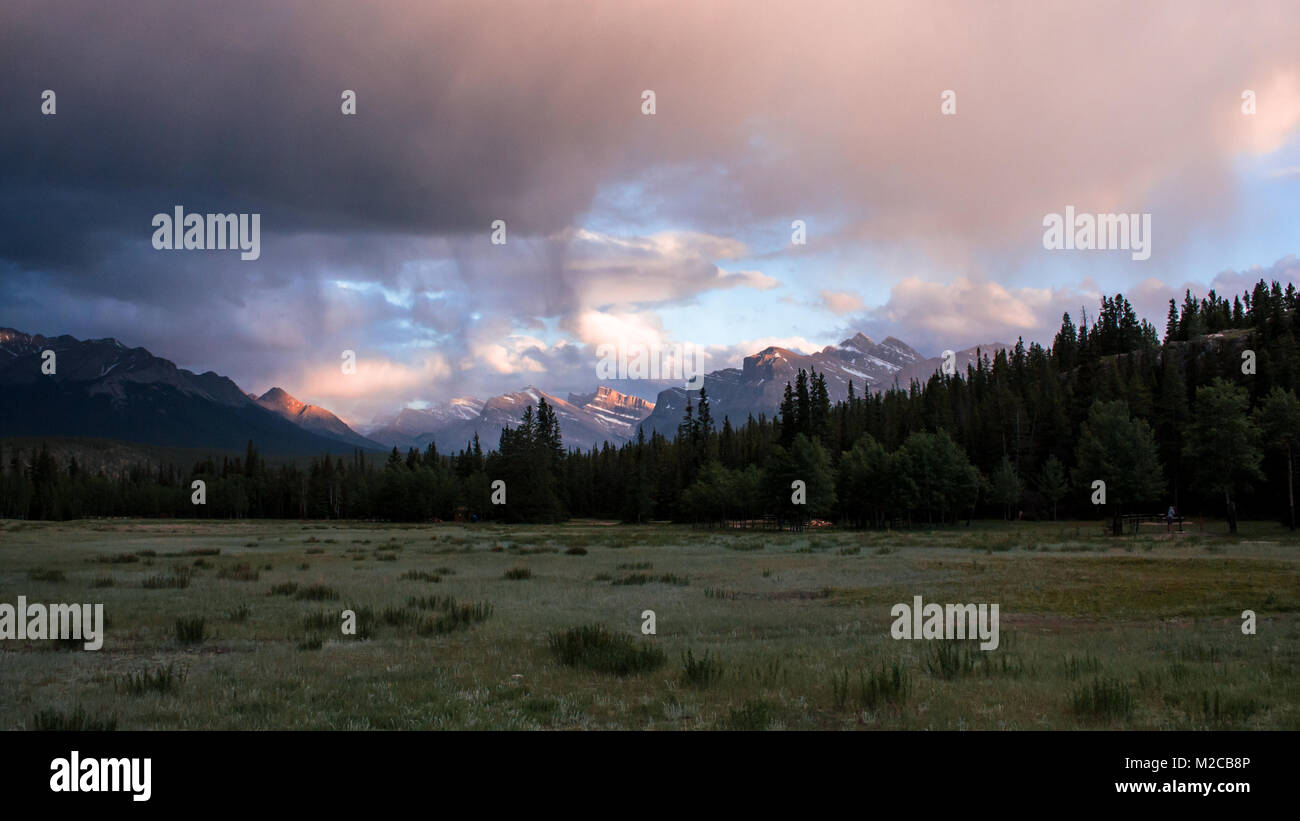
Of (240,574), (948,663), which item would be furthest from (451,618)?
(240,574)

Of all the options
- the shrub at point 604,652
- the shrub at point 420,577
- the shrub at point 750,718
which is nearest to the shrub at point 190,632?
the shrub at point 604,652

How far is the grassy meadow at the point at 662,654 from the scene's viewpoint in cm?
1037

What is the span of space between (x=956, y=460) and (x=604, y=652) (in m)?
97.2

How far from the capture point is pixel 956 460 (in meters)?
101

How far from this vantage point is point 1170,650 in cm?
1500

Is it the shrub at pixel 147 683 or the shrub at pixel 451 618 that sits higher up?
the shrub at pixel 147 683

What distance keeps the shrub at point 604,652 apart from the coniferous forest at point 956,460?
70.0m

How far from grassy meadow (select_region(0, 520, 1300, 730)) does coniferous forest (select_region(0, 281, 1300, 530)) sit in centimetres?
5530

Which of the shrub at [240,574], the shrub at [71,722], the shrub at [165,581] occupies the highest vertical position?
the shrub at [71,722]

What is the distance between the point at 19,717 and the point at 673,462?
150 metres

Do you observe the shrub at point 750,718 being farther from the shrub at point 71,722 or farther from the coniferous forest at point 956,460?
the coniferous forest at point 956,460

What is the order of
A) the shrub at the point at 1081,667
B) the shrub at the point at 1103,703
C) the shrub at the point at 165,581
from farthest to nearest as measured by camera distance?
1. the shrub at the point at 165,581
2. the shrub at the point at 1081,667
3. the shrub at the point at 1103,703

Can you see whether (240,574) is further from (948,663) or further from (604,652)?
(948,663)
